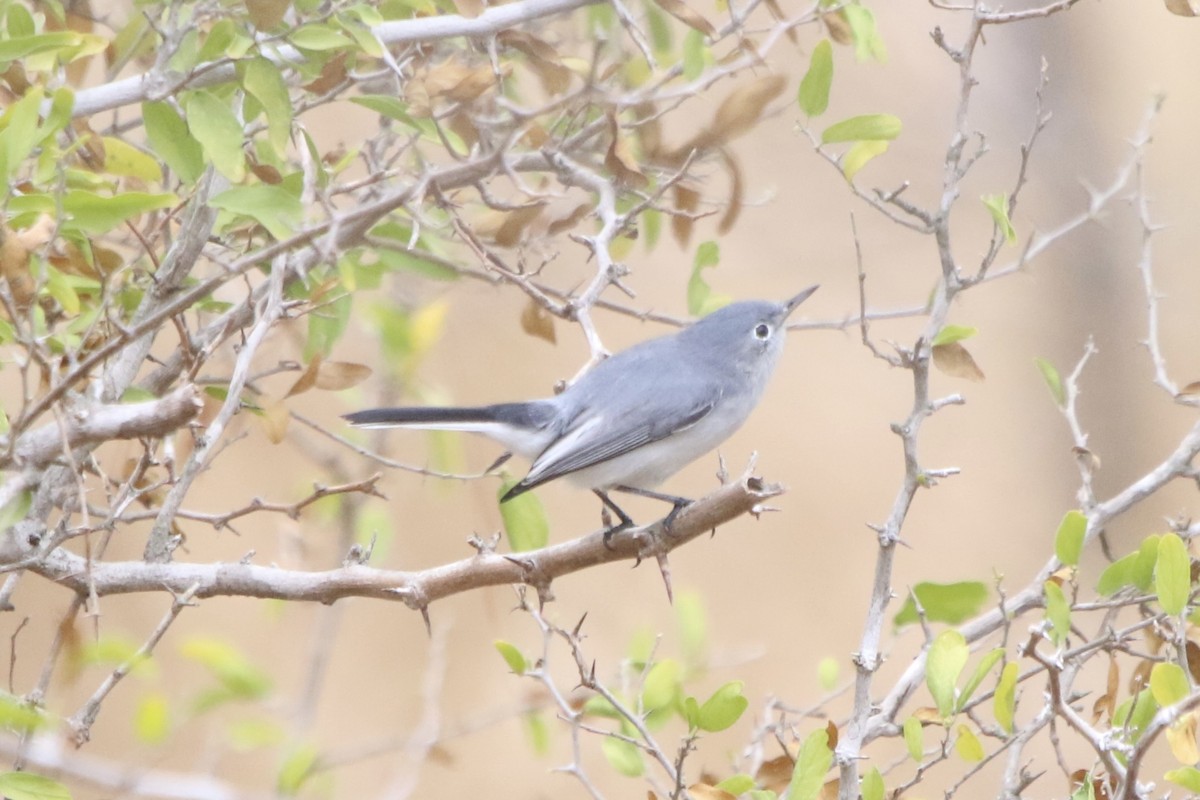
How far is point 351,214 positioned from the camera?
5.33 feet

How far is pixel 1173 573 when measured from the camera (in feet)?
5.46

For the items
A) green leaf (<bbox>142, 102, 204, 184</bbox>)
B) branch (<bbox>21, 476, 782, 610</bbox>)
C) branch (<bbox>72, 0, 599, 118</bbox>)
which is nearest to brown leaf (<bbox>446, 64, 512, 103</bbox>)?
branch (<bbox>72, 0, 599, 118</bbox>)

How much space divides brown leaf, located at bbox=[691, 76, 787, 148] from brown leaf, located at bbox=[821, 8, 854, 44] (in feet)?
0.63

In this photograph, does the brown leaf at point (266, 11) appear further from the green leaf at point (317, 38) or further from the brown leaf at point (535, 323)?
the brown leaf at point (535, 323)

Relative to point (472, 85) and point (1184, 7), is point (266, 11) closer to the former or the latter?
A: point (472, 85)

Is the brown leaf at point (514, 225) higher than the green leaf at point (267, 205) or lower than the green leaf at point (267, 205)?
higher

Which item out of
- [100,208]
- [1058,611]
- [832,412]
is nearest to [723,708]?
[1058,611]

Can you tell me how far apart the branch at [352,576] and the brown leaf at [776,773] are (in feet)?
1.28

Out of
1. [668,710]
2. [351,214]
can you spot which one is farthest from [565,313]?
[668,710]

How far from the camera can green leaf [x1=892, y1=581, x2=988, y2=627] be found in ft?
7.33

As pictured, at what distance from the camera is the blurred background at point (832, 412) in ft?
17.7

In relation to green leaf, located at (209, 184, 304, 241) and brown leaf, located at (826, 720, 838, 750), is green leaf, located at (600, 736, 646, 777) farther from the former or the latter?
green leaf, located at (209, 184, 304, 241)

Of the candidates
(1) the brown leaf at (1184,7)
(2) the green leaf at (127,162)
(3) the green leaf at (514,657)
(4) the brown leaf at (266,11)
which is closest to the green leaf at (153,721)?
(3) the green leaf at (514,657)

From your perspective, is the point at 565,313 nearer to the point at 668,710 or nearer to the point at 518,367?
the point at 668,710
